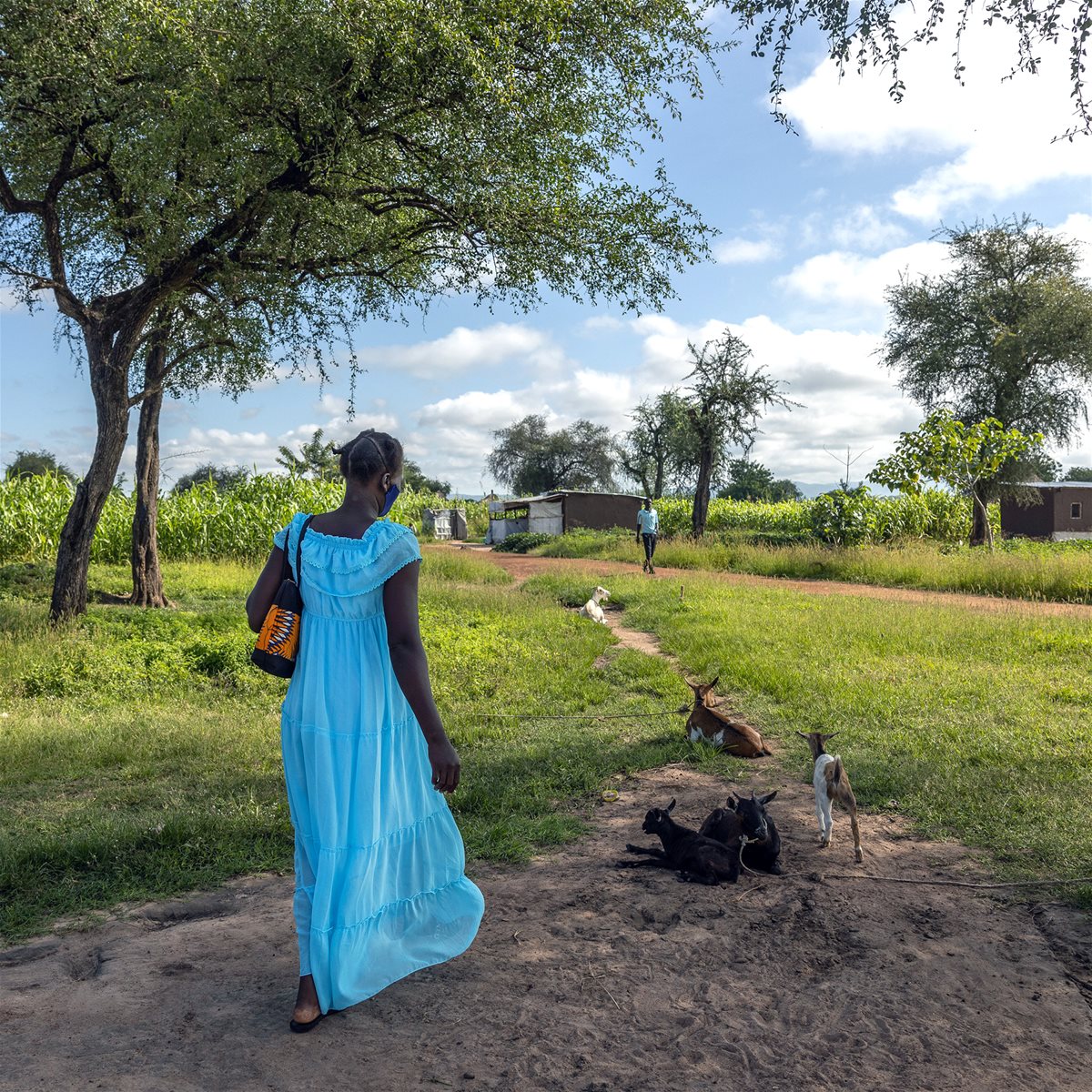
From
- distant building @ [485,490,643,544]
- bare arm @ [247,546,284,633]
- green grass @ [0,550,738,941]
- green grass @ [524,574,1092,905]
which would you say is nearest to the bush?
distant building @ [485,490,643,544]

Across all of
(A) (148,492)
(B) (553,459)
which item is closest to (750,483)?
(B) (553,459)

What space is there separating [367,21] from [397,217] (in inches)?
172

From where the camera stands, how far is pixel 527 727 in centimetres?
757

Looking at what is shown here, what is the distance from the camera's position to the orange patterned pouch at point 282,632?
2994mm

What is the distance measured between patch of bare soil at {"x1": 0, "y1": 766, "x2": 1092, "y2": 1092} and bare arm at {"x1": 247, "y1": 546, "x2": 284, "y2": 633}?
1.41 meters

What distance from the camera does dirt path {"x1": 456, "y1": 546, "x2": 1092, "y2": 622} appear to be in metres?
14.1

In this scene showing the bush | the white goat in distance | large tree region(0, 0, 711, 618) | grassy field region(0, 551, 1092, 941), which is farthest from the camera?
the bush

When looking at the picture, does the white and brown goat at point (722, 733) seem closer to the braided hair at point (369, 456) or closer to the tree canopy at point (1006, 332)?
the braided hair at point (369, 456)

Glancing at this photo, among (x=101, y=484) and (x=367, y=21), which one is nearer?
(x=367, y=21)

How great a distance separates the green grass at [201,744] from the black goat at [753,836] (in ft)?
3.38

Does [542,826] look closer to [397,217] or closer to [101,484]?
[101,484]

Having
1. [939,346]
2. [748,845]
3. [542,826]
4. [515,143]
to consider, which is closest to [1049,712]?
[748,845]

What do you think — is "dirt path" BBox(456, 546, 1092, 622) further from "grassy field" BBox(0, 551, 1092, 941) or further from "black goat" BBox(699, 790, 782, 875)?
"black goat" BBox(699, 790, 782, 875)

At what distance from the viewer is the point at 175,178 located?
35.4 ft
